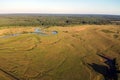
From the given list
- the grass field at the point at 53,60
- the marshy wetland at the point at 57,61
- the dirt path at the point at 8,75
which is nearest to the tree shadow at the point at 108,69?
the marshy wetland at the point at 57,61

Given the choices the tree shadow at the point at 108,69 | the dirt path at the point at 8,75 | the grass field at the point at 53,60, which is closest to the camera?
the dirt path at the point at 8,75

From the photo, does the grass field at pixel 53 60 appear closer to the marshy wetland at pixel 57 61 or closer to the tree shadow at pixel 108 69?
the marshy wetland at pixel 57 61

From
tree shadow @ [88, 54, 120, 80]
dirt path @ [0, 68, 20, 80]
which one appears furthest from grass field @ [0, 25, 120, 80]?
tree shadow @ [88, 54, 120, 80]

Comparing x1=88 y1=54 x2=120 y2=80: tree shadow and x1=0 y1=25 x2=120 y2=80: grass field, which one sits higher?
x1=88 y1=54 x2=120 y2=80: tree shadow

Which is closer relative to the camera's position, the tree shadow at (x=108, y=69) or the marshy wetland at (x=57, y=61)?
the tree shadow at (x=108, y=69)

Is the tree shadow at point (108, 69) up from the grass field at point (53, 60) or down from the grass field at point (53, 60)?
up

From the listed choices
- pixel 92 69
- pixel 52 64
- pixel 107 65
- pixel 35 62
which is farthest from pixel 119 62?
pixel 35 62

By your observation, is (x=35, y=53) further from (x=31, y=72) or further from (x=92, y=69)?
(x=92, y=69)

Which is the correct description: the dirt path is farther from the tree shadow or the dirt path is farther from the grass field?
the tree shadow
